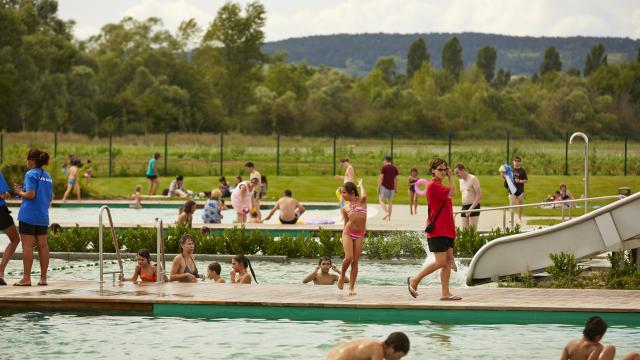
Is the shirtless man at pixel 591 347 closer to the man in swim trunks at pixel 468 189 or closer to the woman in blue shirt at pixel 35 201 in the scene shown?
the woman in blue shirt at pixel 35 201

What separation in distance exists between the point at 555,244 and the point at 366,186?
2749 cm

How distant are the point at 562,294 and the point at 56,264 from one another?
972 cm

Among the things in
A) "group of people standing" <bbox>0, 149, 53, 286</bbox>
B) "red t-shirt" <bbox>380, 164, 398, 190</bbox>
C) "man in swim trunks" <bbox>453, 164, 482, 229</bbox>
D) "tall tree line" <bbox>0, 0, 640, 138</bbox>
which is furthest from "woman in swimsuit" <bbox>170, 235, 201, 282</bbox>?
"tall tree line" <bbox>0, 0, 640, 138</bbox>

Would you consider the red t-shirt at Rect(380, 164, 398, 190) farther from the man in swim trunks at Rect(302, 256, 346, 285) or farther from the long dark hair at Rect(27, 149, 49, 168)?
the long dark hair at Rect(27, 149, 49, 168)

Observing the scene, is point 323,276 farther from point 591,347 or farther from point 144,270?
point 591,347

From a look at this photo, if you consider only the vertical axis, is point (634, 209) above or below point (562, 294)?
above

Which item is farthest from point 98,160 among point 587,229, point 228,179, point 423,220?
point 587,229

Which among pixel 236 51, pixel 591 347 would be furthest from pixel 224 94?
pixel 591 347

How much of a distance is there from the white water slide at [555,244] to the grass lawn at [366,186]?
69.2ft

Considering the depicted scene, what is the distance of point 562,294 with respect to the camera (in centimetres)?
1444

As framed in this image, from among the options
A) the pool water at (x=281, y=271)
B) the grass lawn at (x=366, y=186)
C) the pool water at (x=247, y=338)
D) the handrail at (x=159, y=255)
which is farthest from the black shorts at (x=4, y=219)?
the grass lawn at (x=366, y=186)

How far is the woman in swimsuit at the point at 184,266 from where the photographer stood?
1593 cm

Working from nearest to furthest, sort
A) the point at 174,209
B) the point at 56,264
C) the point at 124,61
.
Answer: the point at 56,264 → the point at 174,209 → the point at 124,61

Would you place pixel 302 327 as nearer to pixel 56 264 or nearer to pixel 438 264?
pixel 438 264
